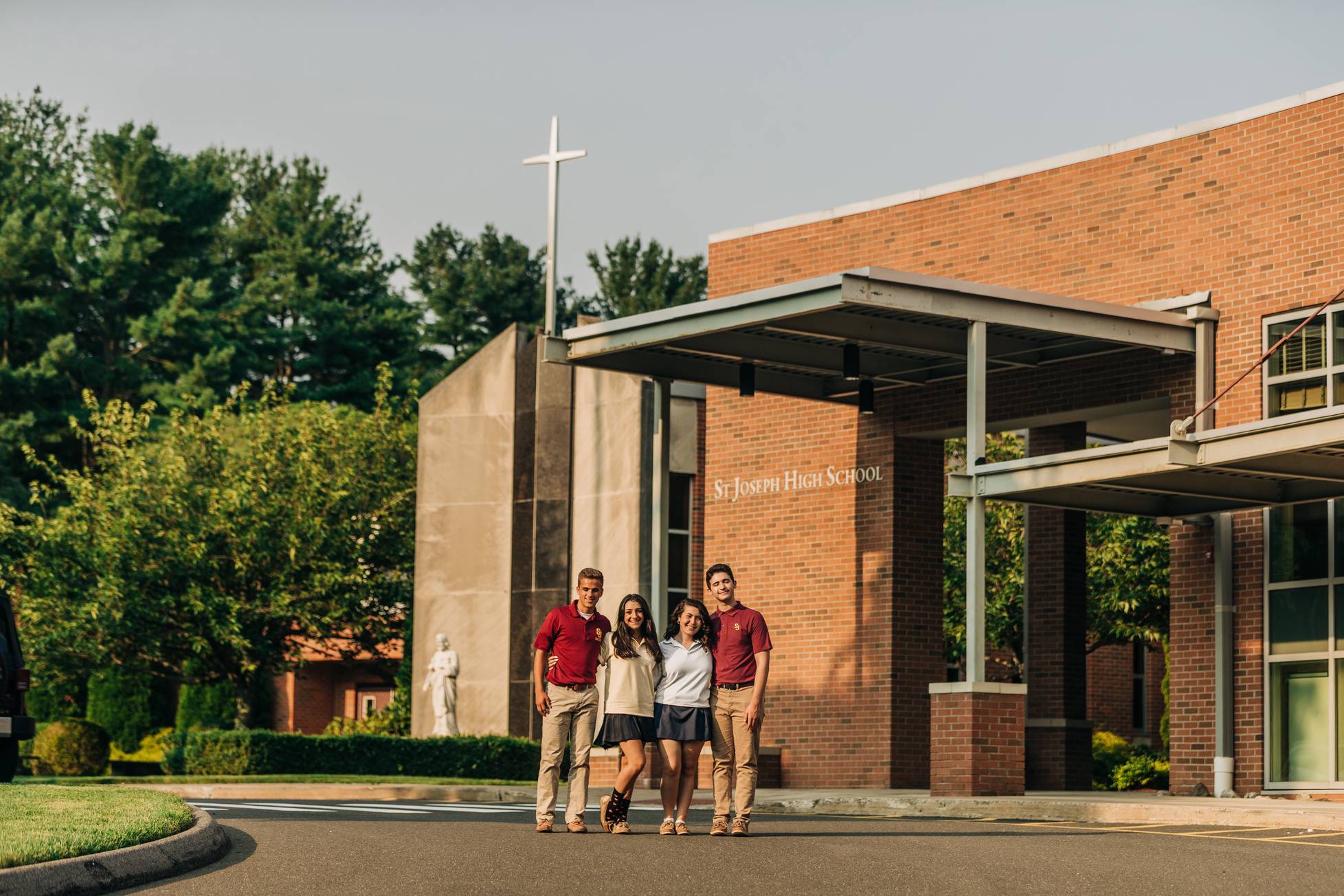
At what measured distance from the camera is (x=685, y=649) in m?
13.6

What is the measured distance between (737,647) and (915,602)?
1047cm

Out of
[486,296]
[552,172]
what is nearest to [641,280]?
[486,296]

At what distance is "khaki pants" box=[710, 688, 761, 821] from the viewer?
13570mm

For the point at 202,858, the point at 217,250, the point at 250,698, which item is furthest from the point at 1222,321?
the point at 217,250

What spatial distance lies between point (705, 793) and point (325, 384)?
4060cm

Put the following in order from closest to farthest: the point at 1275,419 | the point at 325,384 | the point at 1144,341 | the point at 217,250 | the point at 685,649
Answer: the point at 685,649, the point at 1275,419, the point at 1144,341, the point at 325,384, the point at 217,250

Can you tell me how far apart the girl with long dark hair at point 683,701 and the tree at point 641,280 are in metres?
55.1

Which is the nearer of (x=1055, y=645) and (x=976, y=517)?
(x=976, y=517)

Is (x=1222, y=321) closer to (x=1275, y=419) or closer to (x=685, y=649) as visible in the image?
(x=1275, y=419)

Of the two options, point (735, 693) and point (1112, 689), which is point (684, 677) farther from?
point (1112, 689)

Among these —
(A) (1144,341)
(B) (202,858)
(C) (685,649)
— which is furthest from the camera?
(A) (1144,341)

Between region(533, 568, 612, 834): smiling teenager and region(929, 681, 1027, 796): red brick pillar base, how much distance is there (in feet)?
19.0

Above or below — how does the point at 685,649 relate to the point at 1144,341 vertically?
below

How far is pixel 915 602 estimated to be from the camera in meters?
23.8
